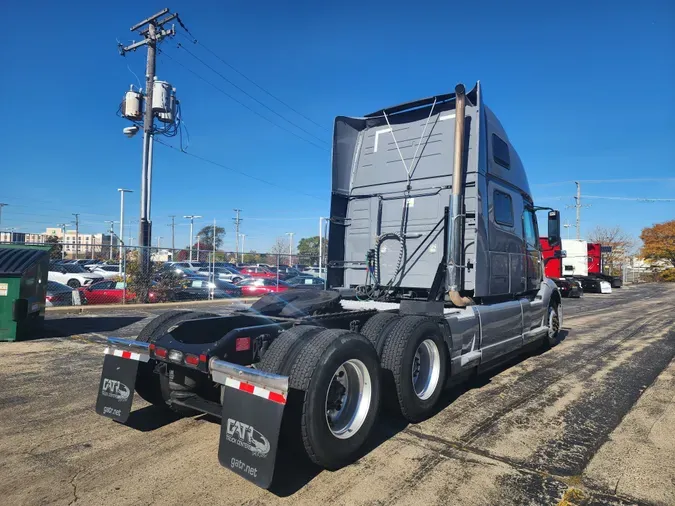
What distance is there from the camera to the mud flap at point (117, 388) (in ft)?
12.0

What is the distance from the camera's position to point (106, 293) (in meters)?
13.9

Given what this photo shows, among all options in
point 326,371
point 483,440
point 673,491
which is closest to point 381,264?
point 483,440

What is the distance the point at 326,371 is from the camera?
3.01 metres

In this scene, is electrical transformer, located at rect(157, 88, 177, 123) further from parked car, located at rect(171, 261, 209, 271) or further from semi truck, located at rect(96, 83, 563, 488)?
semi truck, located at rect(96, 83, 563, 488)

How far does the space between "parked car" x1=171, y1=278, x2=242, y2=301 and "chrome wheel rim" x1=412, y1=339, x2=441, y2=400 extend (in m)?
12.9

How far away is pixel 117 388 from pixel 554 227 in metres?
7.07

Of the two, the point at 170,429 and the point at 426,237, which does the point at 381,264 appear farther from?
the point at 170,429

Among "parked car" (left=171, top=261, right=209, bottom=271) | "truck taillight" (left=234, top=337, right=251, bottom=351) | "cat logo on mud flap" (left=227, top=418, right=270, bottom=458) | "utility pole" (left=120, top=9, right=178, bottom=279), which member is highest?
"utility pole" (left=120, top=9, right=178, bottom=279)

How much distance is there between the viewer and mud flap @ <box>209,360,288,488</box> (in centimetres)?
265

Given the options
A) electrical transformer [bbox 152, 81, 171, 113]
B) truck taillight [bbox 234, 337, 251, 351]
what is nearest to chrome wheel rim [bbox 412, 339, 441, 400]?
truck taillight [bbox 234, 337, 251, 351]

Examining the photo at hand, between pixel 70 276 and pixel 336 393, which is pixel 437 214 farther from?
pixel 70 276

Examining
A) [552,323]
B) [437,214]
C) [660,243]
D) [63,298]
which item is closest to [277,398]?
[437,214]

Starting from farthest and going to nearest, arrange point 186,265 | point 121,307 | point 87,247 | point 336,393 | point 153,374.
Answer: point 186,265 → point 87,247 → point 121,307 → point 153,374 → point 336,393

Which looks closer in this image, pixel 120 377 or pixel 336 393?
pixel 336 393
